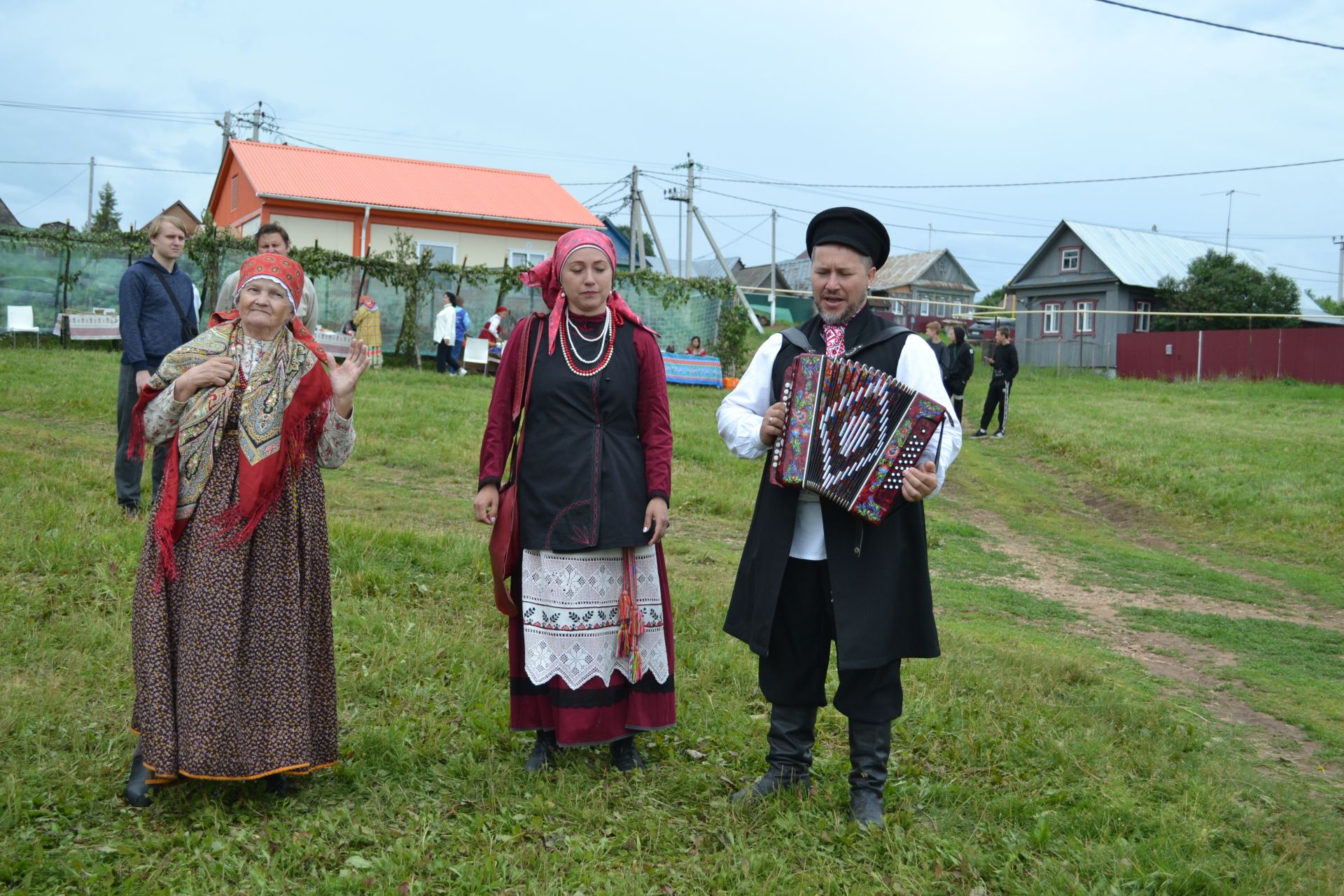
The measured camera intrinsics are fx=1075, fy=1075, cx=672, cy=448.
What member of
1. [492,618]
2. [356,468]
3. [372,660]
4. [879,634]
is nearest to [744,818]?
A: [879,634]

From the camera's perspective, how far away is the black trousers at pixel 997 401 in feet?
56.5

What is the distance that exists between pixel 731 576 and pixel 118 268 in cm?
1689

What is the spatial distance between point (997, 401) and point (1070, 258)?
2384cm

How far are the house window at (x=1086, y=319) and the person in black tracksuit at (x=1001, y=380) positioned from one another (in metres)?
19.7

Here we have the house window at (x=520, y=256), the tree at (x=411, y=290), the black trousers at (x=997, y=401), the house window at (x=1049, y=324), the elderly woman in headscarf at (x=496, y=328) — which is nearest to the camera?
the black trousers at (x=997, y=401)

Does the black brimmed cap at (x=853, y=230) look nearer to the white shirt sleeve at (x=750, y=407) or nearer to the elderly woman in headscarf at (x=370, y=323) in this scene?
the white shirt sleeve at (x=750, y=407)

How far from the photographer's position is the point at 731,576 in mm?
7410

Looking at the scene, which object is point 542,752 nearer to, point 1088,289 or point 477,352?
point 477,352

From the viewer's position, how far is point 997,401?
17.7 m

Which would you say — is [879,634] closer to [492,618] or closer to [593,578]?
[593,578]

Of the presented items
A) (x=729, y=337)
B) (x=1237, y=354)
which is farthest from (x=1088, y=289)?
(x=729, y=337)

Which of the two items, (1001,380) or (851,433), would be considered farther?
(1001,380)

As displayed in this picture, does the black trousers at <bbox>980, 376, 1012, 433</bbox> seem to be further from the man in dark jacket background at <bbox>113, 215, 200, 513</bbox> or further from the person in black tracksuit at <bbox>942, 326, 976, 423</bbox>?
the man in dark jacket background at <bbox>113, 215, 200, 513</bbox>

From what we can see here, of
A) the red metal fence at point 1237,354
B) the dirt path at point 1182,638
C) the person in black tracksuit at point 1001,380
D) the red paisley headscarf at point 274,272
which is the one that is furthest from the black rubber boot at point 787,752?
the red metal fence at point 1237,354
